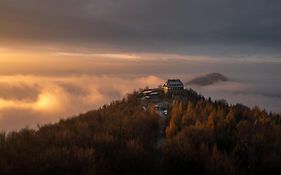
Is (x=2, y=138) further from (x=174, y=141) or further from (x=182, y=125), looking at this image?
(x=182, y=125)

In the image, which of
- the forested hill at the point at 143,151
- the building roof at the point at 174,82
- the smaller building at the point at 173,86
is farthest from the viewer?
the building roof at the point at 174,82

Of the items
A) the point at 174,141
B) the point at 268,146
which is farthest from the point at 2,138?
the point at 268,146

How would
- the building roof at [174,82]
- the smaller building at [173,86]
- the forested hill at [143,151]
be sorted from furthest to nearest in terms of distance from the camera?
the building roof at [174,82] < the smaller building at [173,86] < the forested hill at [143,151]

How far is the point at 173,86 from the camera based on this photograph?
161 ft

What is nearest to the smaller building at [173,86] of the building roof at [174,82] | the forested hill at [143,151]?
the building roof at [174,82]

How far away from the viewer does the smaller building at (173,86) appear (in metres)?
47.8

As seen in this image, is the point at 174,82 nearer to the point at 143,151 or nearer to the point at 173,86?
the point at 173,86

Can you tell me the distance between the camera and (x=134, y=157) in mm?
16594

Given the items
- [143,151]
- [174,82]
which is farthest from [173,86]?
[143,151]

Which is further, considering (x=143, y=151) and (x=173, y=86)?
(x=173, y=86)

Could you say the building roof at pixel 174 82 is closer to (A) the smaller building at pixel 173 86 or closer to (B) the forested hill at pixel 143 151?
(A) the smaller building at pixel 173 86

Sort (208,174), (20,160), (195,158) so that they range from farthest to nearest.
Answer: (195,158), (208,174), (20,160)

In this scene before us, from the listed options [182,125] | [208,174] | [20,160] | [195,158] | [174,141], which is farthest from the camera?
[182,125]

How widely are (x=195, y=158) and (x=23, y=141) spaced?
6729 millimetres
